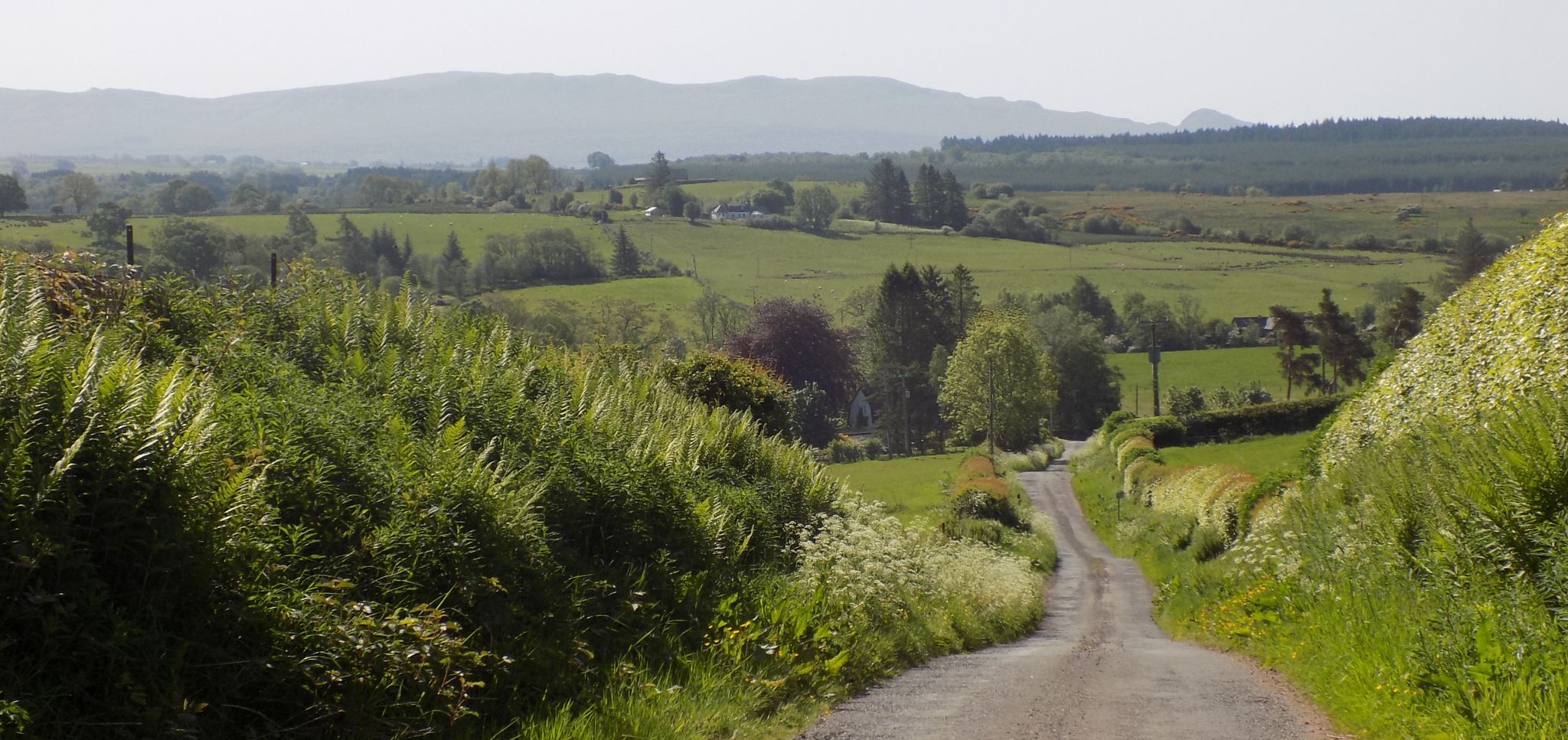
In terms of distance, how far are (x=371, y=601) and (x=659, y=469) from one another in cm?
442

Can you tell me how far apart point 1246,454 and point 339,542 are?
48.7 metres

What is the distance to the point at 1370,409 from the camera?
62.1ft

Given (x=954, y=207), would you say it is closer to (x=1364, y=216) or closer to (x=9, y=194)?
(x=1364, y=216)

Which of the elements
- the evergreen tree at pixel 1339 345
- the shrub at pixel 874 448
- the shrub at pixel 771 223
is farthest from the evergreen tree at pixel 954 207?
the evergreen tree at pixel 1339 345

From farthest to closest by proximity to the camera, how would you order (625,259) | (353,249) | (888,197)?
(888,197)
(625,259)
(353,249)

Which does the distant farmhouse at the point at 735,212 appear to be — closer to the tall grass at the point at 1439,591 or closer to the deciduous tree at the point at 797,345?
the deciduous tree at the point at 797,345

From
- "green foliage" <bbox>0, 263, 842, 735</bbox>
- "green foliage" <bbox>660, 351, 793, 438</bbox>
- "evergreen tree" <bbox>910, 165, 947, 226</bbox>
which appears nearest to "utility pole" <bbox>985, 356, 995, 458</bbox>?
"green foliage" <bbox>660, 351, 793, 438</bbox>

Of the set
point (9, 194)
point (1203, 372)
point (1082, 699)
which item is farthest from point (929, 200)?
point (1082, 699)

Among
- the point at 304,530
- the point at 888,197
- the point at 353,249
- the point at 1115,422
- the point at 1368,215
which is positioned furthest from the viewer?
the point at 1368,215

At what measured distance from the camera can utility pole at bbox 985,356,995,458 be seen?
75438 millimetres

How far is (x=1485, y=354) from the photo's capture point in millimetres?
14500

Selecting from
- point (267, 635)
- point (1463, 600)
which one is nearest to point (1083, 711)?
point (1463, 600)

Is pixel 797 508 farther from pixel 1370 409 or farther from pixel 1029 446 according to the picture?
pixel 1029 446

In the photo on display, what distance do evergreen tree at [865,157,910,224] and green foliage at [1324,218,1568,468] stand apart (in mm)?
157870
